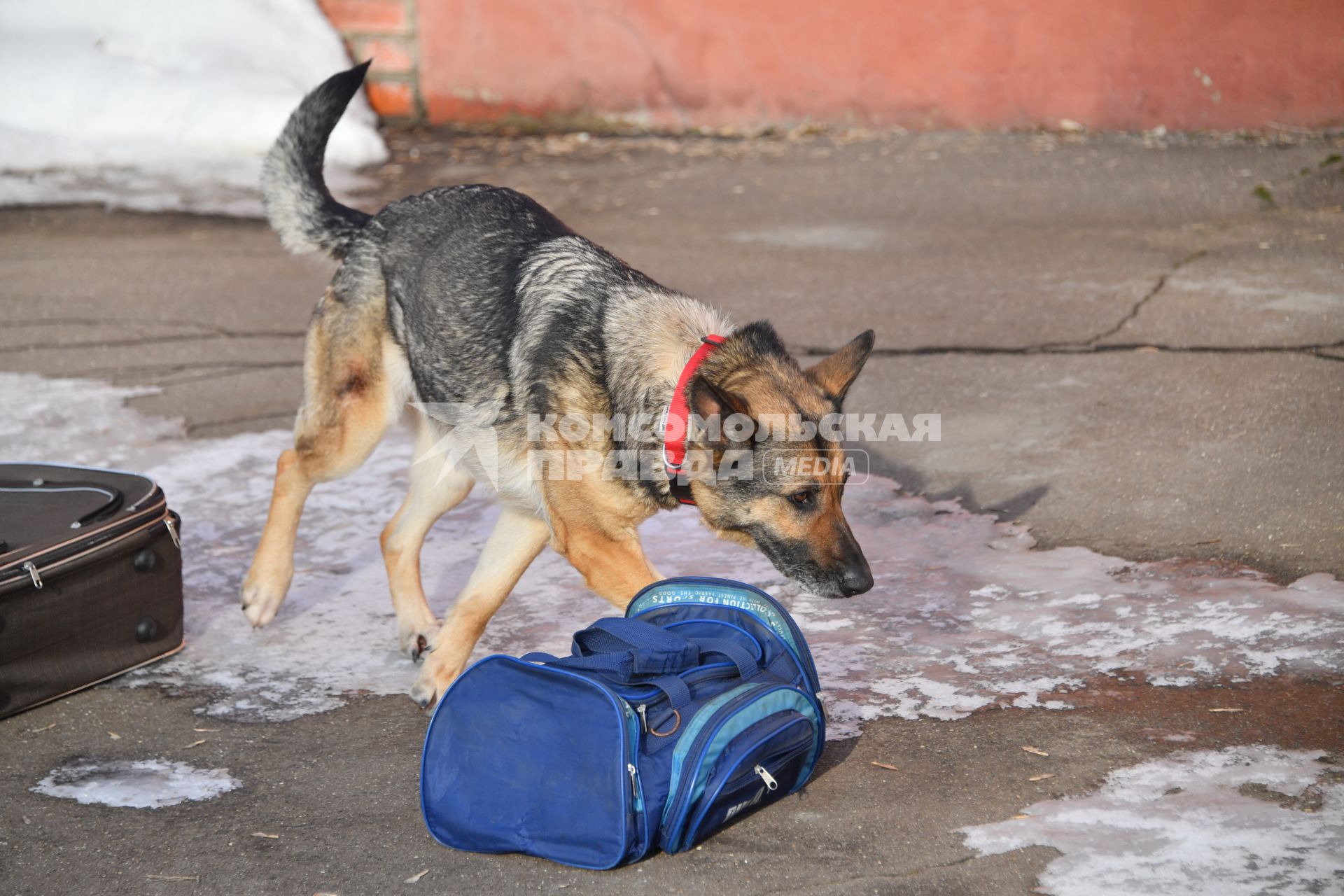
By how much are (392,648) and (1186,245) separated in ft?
20.6

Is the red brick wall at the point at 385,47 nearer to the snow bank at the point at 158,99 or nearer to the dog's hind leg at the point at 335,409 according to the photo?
the snow bank at the point at 158,99

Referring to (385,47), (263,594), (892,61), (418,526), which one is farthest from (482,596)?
(385,47)

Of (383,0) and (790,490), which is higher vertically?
(383,0)

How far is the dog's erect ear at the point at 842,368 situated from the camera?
4047 millimetres

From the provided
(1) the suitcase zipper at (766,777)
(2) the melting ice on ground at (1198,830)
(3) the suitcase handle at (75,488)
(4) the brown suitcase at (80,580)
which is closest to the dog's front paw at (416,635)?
(4) the brown suitcase at (80,580)

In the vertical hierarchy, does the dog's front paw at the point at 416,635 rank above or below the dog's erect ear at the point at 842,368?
below

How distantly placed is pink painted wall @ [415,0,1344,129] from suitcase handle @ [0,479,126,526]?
8.67 metres

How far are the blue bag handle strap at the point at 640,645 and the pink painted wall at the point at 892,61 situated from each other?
9216 mm

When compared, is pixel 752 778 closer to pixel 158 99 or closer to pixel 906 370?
pixel 906 370

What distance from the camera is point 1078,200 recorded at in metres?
9.60

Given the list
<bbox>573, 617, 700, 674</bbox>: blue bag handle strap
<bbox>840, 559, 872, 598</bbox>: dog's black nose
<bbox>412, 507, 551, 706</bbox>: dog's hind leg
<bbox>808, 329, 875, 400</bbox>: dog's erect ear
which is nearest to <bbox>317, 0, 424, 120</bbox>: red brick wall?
<bbox>412, 507, 551, 706</bbox>: dog's hind leg

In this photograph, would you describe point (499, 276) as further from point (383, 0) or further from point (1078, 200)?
point (383, 0)

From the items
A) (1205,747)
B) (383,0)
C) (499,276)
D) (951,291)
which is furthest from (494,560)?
(383,0)

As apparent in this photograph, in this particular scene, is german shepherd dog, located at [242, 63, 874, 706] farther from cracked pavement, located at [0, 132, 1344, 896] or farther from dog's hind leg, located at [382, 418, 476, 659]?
cracked pavement, located at [0, 132, 1344, 896]
